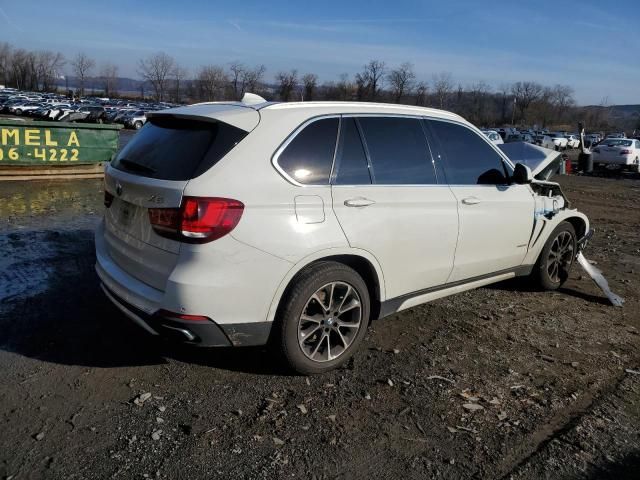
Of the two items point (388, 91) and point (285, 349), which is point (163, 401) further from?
point (388, 91)

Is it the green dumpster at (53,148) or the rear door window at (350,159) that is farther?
the green dumpster at (53,148)

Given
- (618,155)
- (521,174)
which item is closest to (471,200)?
(521,174)

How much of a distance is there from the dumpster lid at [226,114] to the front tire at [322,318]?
1002mm

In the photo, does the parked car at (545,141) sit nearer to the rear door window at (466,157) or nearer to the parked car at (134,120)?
the parked car at (134,120)

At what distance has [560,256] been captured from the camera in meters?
5.73

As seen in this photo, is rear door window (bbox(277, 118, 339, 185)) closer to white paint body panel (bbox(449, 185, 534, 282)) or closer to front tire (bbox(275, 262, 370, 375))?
front tire (bbox(275, 262, 370, 375))

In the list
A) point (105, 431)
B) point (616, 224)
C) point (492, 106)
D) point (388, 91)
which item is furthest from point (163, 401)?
point (492, 106)

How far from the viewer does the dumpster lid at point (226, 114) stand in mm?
3392

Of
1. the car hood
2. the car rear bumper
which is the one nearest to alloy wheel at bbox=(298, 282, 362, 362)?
→ the car rear bumper

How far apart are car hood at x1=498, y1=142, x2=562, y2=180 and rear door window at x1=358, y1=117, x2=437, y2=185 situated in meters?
1.71

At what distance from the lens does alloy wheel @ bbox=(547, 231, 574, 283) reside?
5621 mm

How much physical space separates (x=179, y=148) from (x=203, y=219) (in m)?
0.63

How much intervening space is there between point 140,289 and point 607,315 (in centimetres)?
429

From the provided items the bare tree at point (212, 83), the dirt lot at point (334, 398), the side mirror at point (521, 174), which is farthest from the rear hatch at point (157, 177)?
the bare tree at point (212, 83)
